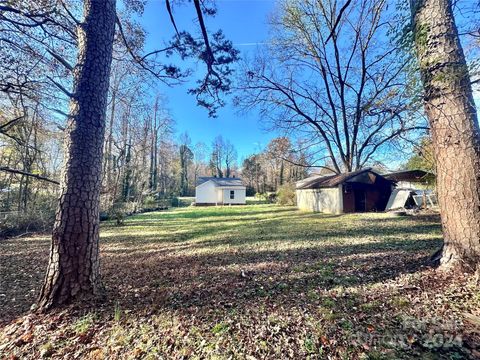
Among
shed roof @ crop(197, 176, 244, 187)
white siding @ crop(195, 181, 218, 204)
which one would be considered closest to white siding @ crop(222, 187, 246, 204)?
shed roof @ crop(197, 176, 244, 187)

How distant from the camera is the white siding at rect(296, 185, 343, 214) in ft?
46.8

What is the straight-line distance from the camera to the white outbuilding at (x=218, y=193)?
27.8 metres

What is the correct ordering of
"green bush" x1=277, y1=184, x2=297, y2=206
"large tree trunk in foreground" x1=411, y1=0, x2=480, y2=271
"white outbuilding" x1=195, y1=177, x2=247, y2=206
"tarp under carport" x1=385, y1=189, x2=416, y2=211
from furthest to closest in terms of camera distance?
1. "white outbuilding" x1=195, y1=177, x2=247, y2=206
2. "green bush" x1=277, y1=184, x2=297, y2=206
3. "tarp under carport" x1=385, y1=189, x2=416, y2=211
4. "large tree trunk in foreground" x1=411, y1=0, x2=480, y2=271

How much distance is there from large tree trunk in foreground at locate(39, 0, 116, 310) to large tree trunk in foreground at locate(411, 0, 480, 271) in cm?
472

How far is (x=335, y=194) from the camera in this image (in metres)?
14.5

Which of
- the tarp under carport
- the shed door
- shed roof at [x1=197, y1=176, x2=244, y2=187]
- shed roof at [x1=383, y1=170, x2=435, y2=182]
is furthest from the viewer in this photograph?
shed roof at [x1=197, y1=176, x2=244, y2=187]

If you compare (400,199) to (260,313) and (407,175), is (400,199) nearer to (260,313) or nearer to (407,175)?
(407,175)

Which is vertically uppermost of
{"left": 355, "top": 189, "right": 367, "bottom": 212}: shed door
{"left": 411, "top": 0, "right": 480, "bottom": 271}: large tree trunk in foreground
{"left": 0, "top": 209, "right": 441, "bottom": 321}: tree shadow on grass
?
{"left": 411, "top": 0, "right": 480, "bottom": 271}: large tree trunk in foreground

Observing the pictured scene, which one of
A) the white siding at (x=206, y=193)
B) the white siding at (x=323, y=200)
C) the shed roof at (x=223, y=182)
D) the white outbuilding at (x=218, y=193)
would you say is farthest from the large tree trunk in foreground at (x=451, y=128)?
the white siding at (x=206, y=193)

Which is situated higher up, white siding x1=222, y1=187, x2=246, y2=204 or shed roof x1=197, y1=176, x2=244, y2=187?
shed roof x1=197, y1=176, x2=244, y2=187

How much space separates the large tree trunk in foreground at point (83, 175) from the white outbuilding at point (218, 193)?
81.8ft

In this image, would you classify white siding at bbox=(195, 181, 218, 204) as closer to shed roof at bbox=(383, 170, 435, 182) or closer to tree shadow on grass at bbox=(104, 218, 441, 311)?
shed roof at bbox=(383, 170, 435, 182)

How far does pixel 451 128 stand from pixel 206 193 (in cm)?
2637

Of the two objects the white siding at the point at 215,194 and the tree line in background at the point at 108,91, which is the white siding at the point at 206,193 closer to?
the white siding at the point at 215,194
